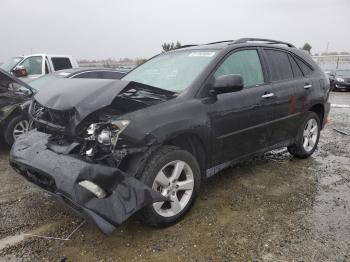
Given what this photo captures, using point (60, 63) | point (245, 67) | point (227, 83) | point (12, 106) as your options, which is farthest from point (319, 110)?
point (60, 63)

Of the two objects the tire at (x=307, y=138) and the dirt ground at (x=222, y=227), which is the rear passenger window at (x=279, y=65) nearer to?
the tire at (x=307, y=138)

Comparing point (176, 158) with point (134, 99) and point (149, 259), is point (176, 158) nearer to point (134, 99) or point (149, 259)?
point (134, 99)

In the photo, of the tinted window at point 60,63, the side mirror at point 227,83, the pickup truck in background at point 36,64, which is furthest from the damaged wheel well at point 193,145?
the tinted window at point 60,63

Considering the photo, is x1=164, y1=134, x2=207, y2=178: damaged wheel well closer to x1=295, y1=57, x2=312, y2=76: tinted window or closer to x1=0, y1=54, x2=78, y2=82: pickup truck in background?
x1=295, y1=57, x2=312, y2=76: tinted window

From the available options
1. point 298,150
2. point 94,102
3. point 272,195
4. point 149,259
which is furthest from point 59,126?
point 298,150

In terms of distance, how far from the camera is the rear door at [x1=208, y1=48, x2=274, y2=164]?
3666 mm

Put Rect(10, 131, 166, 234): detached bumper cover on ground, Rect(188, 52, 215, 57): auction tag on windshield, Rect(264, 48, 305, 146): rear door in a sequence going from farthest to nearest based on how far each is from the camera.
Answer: Rect(264, 48, 305, 146): rear door < Rect(188, 52, 215, 57): auction tag on windshield < Rect(10, 131, 166, 234): detached bumper cover on ground

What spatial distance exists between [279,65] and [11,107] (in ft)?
14.1

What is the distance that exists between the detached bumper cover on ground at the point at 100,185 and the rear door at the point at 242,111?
3.70 feet

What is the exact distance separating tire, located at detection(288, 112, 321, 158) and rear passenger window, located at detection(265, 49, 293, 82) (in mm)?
809

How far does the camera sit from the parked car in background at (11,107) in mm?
5656

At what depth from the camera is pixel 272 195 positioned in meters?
4.00

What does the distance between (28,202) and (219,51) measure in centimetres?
274

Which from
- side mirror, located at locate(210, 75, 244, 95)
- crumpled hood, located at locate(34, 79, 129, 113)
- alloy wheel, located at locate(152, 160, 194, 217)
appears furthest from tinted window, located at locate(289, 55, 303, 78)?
crumpled hood, located at locate(34, 79, 129, 113)
